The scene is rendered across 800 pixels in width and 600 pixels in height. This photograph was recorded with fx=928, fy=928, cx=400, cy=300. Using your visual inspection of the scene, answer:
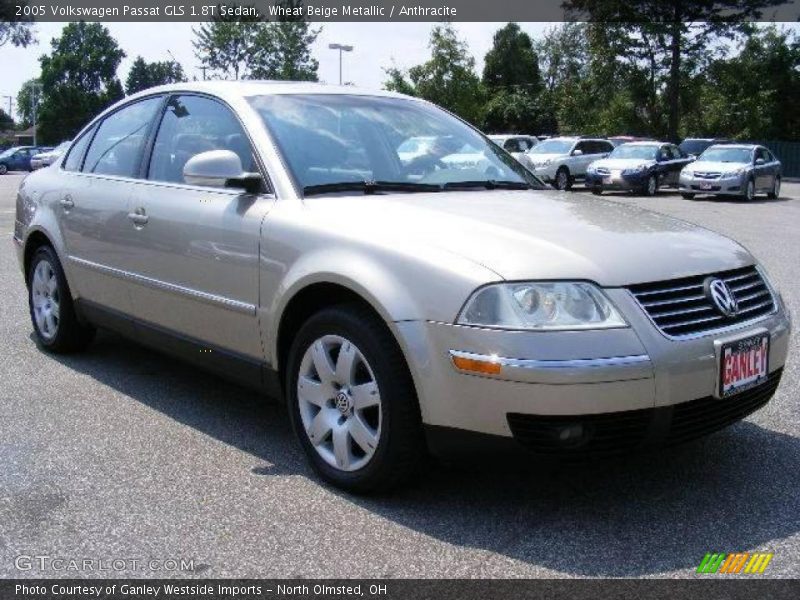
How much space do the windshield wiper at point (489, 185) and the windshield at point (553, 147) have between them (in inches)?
898

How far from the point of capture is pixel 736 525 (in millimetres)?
3225

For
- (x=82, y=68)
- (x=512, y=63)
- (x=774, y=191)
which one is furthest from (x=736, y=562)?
(x=82, y=68)

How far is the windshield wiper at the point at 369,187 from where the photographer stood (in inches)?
155

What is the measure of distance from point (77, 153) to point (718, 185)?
65.7 feet

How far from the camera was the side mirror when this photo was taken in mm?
3900

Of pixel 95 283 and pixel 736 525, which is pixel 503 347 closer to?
pixel 736 525

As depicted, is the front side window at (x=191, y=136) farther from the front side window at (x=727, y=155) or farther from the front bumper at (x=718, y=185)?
the front side window at (x=727, y=155)

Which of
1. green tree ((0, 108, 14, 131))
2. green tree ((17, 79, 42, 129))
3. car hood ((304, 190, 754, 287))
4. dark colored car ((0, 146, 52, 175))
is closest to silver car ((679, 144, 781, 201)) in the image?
car hood ((304, 190, 754, 287))

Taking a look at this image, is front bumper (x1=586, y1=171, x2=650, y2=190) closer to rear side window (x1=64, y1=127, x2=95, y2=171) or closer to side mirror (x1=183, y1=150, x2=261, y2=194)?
rear side window (x1=64, y1=127, x2=95, y2=171)

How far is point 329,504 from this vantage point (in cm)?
344

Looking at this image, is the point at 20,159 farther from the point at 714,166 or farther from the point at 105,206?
the point at 105,206

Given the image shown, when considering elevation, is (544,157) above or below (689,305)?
below

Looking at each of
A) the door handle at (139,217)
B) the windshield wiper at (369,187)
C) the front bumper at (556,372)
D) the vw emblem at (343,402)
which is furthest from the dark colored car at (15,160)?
the front bumper at (556,372)

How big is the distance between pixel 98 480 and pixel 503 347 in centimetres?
176
